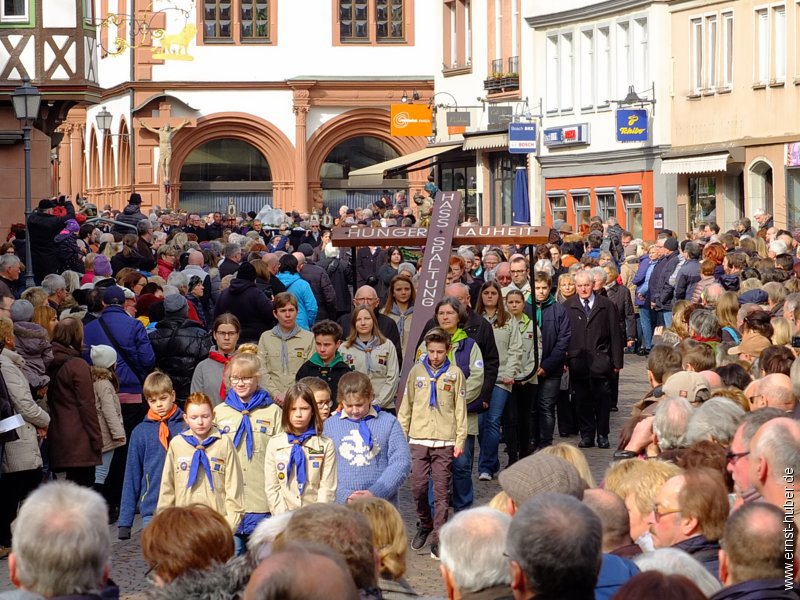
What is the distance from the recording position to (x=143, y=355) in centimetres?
1218

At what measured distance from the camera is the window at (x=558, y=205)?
4000 cm

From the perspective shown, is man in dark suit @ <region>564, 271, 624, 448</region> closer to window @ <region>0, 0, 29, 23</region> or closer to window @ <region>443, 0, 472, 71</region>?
window @ <region>0, 0, 29, 23</region>

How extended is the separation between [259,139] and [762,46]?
73.1ft

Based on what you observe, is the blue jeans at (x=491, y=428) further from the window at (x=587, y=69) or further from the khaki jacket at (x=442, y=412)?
the window at (x=587, y=69)

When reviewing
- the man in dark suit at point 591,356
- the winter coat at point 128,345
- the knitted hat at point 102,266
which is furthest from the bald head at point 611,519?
the knitted hat at point 102,266

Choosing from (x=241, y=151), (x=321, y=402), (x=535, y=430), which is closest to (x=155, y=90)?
(x=241, y=151)

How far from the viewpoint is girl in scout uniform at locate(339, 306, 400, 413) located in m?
11.7

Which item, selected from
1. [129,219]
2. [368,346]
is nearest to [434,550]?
[368,346]

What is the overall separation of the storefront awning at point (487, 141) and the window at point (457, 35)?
114 inches

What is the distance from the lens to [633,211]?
36781 millimetres

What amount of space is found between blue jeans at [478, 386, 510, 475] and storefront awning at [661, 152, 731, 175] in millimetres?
20123

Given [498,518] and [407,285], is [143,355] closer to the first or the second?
[407,285]

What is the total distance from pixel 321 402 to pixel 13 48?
55.1ft

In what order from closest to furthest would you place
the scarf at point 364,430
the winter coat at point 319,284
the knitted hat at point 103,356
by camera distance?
the scarf at point 364,430 < the knitted hat at point 103,356 < the winter coat at point 319,284
